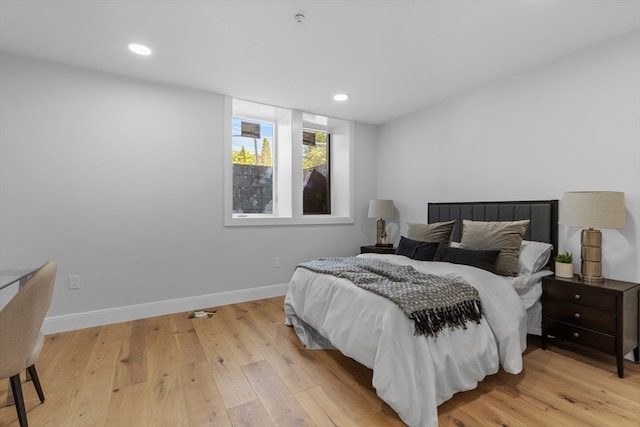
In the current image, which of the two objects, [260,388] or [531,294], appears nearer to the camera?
[260,388]

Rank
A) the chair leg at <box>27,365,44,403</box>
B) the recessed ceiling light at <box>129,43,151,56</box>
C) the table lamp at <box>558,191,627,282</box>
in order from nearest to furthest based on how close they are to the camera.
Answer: the chair leg at <box>27,365,44,403</box>, the table lamp at <box>558,191,627,282</box>, the recessed ceiling light at <box>129,43,151,56</box>

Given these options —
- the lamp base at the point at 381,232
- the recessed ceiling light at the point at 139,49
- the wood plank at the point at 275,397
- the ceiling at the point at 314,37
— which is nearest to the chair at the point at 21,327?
the wood plank at the point at 275,397

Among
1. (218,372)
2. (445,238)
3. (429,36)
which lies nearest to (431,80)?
(429,36)

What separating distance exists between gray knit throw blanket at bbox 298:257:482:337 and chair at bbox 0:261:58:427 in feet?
5.58

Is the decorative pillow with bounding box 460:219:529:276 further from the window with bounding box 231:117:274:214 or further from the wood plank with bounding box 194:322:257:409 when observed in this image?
the window with bounding box 231:117:274:214

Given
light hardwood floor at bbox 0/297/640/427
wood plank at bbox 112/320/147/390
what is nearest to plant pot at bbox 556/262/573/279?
light hardwood floor at bbox 0/297/640/427

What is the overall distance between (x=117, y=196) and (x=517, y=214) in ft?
12.9

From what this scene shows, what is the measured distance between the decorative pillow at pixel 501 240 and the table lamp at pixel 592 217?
13.0 inches

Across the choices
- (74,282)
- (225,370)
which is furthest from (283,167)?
(225,370)

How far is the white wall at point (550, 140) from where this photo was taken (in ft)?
7.41

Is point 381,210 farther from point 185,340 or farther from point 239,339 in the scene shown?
point 185,340

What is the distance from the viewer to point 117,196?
2.95 m

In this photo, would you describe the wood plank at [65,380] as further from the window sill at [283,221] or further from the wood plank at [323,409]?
the window sill at [283,221]

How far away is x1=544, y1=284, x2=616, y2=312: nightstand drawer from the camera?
2.00 meters
